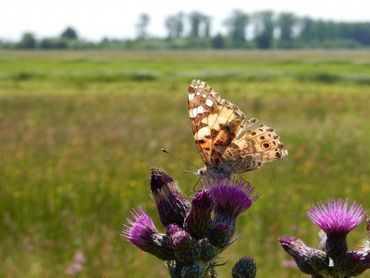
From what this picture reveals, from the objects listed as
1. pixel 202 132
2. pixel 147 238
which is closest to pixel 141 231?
pixel 147 238

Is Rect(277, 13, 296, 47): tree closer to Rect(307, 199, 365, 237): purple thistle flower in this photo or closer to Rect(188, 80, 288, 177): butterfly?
Rect(188, 80, 288, 177): butterfly

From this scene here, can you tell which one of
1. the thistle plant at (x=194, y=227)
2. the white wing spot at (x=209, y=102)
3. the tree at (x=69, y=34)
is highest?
the white wing spot at (x=209, y=102)

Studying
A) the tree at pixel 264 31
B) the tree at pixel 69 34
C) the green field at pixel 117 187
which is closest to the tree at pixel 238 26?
the tree at pixel 264 31

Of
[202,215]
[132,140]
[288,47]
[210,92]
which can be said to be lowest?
[288,47]

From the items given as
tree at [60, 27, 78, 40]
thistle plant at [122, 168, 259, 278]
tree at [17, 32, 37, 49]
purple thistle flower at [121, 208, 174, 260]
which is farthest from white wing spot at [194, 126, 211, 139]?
tree at [60, 27, 78, 40]

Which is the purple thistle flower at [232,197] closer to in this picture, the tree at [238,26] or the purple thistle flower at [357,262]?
the purple thistle flower at [357,262]

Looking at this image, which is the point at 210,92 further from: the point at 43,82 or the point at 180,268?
the point at 43,82

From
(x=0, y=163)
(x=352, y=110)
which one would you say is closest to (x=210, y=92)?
(x=0, y=163)
